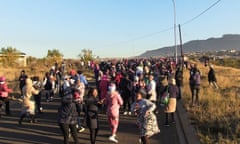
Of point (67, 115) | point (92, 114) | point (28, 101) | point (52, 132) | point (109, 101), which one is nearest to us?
point (67, 115)

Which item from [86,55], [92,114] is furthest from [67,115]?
[86,55]

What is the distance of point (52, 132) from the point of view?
11.2 meters

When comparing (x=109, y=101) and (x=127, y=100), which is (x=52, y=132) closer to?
(x=109, y=101)

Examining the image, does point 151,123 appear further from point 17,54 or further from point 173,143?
point 17,54

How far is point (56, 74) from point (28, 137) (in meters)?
11.3

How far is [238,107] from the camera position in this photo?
567 inches

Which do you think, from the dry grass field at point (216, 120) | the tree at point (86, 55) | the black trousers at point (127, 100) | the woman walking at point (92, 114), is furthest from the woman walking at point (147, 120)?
the tree at point (86, 55)

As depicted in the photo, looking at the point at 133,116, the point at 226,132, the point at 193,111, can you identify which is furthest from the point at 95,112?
the point at 193,111

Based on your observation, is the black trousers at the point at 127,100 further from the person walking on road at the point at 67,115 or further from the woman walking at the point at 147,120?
the woman walking at the point at 147,120

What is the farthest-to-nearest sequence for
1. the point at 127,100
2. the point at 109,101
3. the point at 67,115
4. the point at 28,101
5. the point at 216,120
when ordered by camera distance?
the point at 127,100 → the point at 28,101 → the point at 216,120 → the point at 109,101 → the point at 67,115

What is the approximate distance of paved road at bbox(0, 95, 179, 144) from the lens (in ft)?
33.0

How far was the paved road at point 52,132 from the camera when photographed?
396 inches

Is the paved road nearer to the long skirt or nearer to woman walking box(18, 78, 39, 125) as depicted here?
woman walking box(18, 78, 39, 125)

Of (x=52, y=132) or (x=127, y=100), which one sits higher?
(x=127, y=100)
